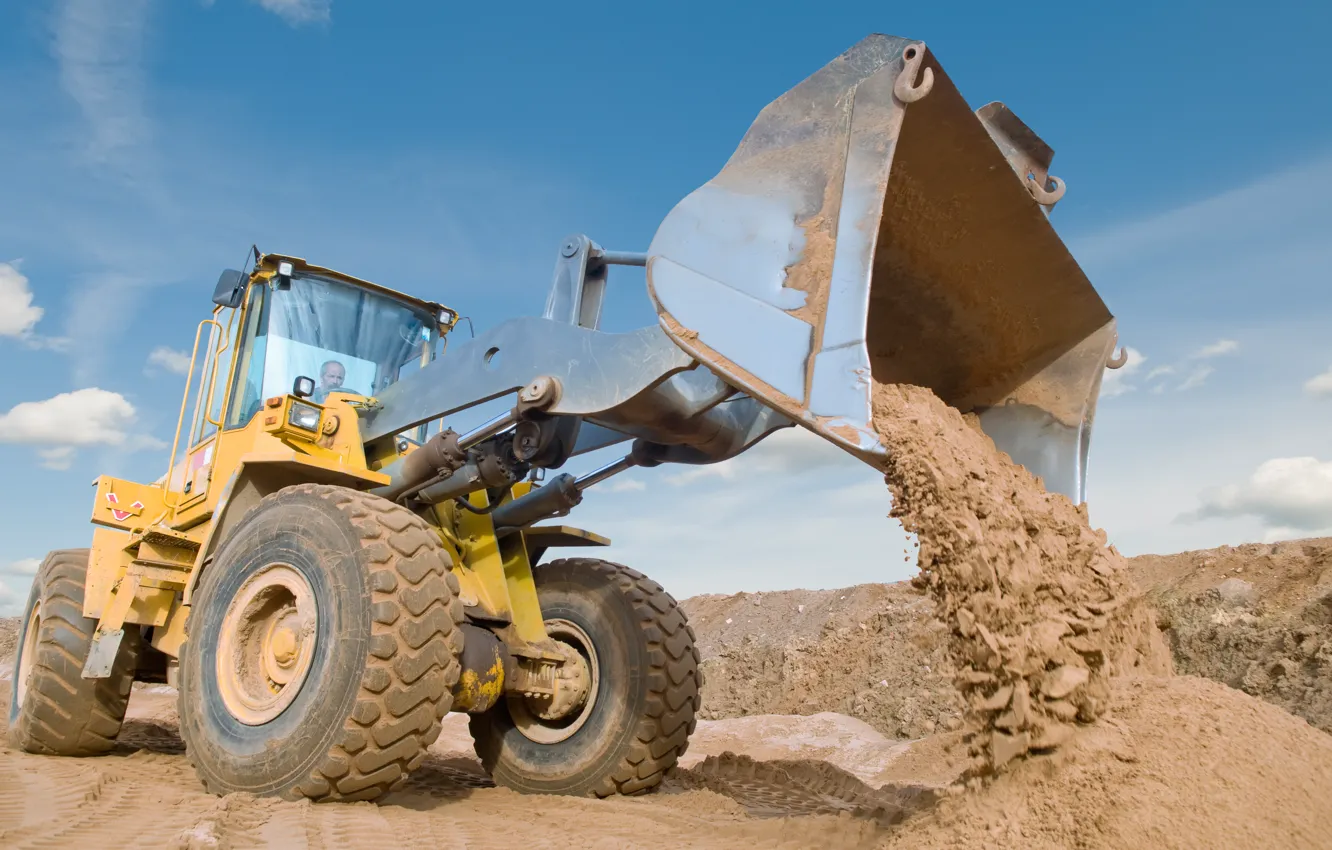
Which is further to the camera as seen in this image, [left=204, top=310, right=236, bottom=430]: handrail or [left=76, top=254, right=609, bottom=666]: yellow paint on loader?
[left=204, top=310, right=236, bottom=430]: handrail

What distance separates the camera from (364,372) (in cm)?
538

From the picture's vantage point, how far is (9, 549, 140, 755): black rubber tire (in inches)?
214

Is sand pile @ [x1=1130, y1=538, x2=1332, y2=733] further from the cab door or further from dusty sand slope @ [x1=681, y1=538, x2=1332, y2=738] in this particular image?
the cab door

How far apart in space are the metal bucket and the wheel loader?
0.01 metres

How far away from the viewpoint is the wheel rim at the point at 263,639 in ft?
12.8

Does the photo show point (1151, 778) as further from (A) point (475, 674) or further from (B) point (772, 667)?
(B) point (772, 667)

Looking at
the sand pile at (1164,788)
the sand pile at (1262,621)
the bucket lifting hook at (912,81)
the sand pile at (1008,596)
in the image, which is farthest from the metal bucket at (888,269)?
the sand pile at (1262,621)

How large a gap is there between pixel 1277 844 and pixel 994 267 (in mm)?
2328

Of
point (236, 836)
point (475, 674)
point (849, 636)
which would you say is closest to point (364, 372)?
point (475, 674)

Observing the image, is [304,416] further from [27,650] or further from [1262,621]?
[1262,621]

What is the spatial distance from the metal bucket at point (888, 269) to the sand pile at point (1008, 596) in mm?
283

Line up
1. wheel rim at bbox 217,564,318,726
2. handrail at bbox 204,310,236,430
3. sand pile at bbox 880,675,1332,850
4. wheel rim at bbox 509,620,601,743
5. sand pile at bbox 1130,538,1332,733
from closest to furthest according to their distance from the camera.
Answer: sand pile at bbox 880,675,1332,850 < wheel rim at bbox 217,564,318,726 < wheel rim at bbox 509,620,601,743 < handrail at bbox 204,310,236,430 < sand pile at bbox 1130,538,1332,733

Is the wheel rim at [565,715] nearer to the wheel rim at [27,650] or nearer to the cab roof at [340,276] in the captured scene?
the cab roof at [340,276]

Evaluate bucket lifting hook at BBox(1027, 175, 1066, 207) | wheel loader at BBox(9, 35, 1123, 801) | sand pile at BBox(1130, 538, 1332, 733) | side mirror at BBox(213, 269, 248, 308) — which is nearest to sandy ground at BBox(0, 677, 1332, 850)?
wheel loader at BBox(9, 35, 1123, 801)
